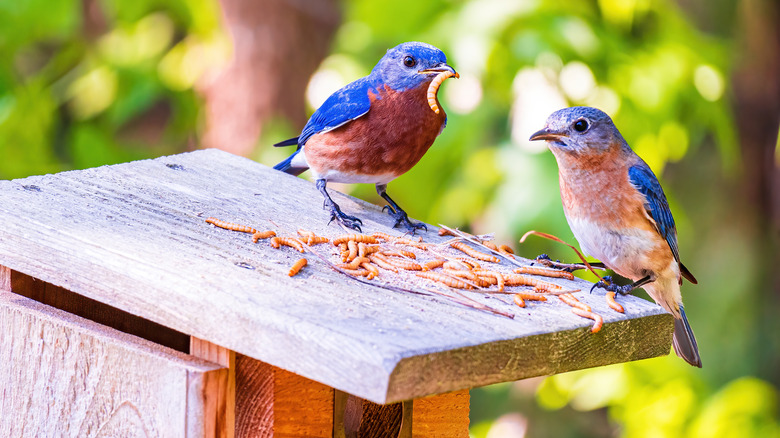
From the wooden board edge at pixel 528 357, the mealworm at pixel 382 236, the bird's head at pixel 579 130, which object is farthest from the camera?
the bird's head at pixel 579 130

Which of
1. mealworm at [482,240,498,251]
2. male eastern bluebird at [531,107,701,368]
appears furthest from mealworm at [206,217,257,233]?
male eastern bluebird at [531,107,701,368]

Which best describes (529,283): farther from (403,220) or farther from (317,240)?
(403,220)

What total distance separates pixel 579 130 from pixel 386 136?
627 millimetres

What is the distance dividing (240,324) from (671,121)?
8.52ft

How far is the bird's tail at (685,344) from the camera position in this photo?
3127 mm

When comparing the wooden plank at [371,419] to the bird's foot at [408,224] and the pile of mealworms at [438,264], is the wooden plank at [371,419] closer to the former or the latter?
the pile of mealworms at [438,264]

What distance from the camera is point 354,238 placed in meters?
2.44

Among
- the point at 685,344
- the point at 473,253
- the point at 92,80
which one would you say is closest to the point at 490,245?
the point at 473,253

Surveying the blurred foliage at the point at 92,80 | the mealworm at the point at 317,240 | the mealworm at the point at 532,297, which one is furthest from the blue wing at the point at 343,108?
the blurred foliage at the point at 92,80

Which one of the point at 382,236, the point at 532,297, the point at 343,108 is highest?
the point at 343,108

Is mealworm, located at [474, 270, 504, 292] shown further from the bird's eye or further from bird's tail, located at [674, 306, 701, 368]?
bird's tail, located at [674, 306, 701, 368]

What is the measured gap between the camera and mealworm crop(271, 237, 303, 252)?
2320 mm

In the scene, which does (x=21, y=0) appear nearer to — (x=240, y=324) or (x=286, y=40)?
(x=286, y=40)

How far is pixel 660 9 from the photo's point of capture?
4.16 meters
